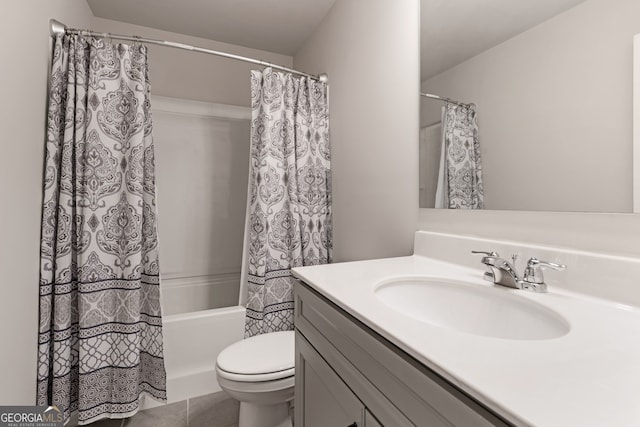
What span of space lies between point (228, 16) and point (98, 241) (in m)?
1.59

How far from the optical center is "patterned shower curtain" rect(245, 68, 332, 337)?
165 cm

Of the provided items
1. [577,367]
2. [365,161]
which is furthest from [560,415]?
[365,161]

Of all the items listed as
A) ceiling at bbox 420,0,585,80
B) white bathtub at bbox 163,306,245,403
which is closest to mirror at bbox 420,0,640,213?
ceiling at bbox 420,0,585,80

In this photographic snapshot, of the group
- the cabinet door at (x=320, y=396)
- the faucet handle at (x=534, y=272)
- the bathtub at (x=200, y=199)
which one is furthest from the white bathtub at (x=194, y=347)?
the faucet handle at (x=534, y=272)

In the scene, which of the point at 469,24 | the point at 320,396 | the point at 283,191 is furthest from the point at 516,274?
the point at 283,191

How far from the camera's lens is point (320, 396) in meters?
0.78

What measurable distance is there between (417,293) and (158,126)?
2.20m

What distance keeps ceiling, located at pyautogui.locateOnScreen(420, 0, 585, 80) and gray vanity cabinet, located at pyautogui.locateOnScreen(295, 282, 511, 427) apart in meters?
0.96

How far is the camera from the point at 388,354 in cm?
52

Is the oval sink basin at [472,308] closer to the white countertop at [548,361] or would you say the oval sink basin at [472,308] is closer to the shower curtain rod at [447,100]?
the white countertop at [548,361]

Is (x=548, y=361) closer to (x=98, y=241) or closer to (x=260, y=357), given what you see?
(x=260, y=357)

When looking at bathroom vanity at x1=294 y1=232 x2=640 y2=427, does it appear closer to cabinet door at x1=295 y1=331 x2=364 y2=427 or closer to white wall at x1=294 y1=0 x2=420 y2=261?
cabinet door at x1=295 y1=331 x2=364 y2=427

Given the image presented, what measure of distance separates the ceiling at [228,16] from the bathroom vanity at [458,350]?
1.72m

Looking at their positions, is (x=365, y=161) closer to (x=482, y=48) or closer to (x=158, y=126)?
(x=482, y=48)
